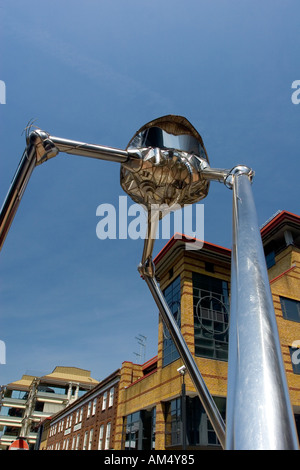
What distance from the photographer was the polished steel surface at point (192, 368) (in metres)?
1.73

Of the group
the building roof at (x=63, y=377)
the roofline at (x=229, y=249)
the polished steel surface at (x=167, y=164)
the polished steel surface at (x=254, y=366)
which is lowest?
the polished steel surface at (x=254, y=366)

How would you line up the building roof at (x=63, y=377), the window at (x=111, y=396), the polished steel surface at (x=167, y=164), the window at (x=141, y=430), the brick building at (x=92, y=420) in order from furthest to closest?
the building roof at (x=63, y=377) < the window at (x=111, y=396) < the brick building at (x=92, y=420) < the window at (x=141, y=430) < the polished steel surface at (x=167, y=164)

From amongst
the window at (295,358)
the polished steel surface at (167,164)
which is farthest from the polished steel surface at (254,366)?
the window at (295,358)

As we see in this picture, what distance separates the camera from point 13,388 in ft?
199

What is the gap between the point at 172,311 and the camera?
16.7m

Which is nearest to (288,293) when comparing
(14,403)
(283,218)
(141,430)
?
(283,218)

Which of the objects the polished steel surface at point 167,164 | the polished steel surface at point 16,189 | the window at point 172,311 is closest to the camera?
the polished steel surface at point 16,189

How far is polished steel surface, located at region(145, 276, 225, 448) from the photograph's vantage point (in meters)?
1.73

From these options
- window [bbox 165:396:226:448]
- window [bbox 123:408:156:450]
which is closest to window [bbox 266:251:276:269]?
window [bbox 165:396:226:448]

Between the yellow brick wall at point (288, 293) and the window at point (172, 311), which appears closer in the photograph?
the yellow brick wall at point (288, 293)

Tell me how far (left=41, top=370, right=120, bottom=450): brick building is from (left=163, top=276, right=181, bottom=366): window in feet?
23.3

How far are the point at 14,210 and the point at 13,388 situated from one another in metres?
70.1

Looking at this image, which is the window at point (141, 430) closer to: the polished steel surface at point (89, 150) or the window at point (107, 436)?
the window at point (107, 436)

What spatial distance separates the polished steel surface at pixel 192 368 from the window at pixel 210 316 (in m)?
13.8
